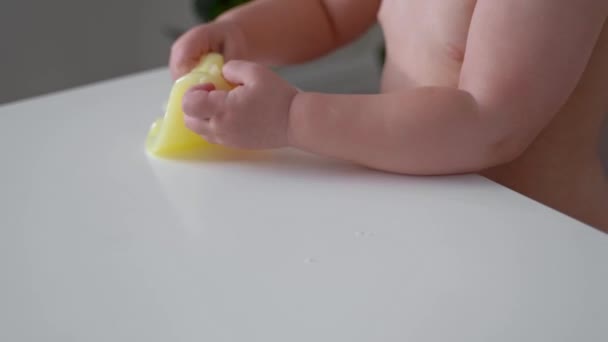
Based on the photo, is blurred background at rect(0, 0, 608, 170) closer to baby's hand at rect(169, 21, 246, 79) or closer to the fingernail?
baby's hand at rect(169, 21, 246, 79)

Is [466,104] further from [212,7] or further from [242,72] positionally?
[212,7]

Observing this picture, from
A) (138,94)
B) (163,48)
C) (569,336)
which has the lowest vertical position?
(163,48)

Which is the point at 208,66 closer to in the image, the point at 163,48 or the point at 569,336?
the point at 569,336

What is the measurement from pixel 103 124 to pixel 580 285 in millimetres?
442

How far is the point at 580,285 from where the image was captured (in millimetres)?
435

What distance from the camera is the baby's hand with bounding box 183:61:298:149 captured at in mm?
621

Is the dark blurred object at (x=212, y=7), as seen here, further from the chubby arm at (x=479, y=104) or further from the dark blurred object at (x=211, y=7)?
the chubby arm at (x=479, y=104)

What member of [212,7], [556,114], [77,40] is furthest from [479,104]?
[77,40]

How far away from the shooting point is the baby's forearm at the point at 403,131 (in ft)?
1.97

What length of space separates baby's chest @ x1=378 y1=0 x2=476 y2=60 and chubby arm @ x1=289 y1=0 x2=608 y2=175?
5cm

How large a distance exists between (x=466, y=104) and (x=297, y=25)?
1.10 ft

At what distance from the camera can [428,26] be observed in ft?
2.34

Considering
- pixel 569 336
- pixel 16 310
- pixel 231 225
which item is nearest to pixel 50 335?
pixel 16 310

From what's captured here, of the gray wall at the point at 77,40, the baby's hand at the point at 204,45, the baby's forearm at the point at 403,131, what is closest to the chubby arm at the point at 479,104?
the baby's forearm at the point at 403,131
